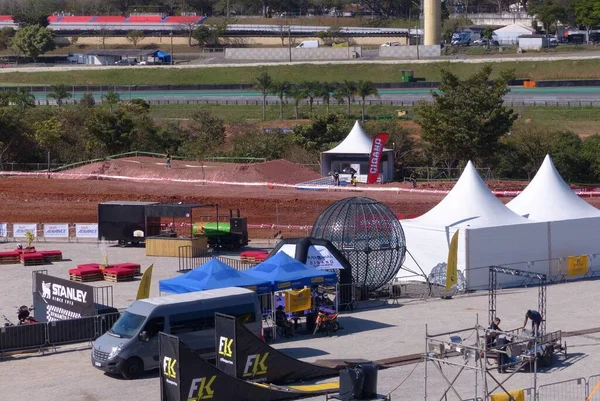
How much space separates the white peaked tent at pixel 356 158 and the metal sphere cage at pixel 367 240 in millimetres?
26657

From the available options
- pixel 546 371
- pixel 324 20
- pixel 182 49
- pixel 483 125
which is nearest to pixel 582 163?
pixel 483 125

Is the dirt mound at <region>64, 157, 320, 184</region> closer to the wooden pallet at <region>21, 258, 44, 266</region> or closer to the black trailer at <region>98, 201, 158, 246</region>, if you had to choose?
the black trailer at <region>98, 201, 158, 246</region>

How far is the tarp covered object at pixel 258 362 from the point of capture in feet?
71.5

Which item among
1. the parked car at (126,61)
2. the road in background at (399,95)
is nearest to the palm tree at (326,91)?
the road in background at (399,95)

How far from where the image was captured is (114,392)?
22.6 metres

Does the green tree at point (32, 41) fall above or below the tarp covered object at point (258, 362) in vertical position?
above

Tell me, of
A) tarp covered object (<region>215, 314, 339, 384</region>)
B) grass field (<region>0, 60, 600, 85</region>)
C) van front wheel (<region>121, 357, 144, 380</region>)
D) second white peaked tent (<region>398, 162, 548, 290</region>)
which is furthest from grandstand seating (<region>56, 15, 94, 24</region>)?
tarp covered object (<region>215, 314, 339, 384</region>)

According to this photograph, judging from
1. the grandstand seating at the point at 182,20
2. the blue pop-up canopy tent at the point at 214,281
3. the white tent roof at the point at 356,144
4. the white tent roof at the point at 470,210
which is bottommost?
the blue pop-up canopy tent at the point at 214,281

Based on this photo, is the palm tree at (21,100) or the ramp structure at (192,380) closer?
the ramp structure at (192,380)

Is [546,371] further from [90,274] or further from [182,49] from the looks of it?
[182,49]

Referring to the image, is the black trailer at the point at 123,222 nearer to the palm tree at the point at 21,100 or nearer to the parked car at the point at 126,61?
the palm tree at the point at 21,100

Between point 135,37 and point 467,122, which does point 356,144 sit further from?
point 135,37

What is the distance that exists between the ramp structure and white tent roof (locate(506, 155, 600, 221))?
17.9 meters

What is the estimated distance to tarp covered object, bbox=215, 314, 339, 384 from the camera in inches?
858
